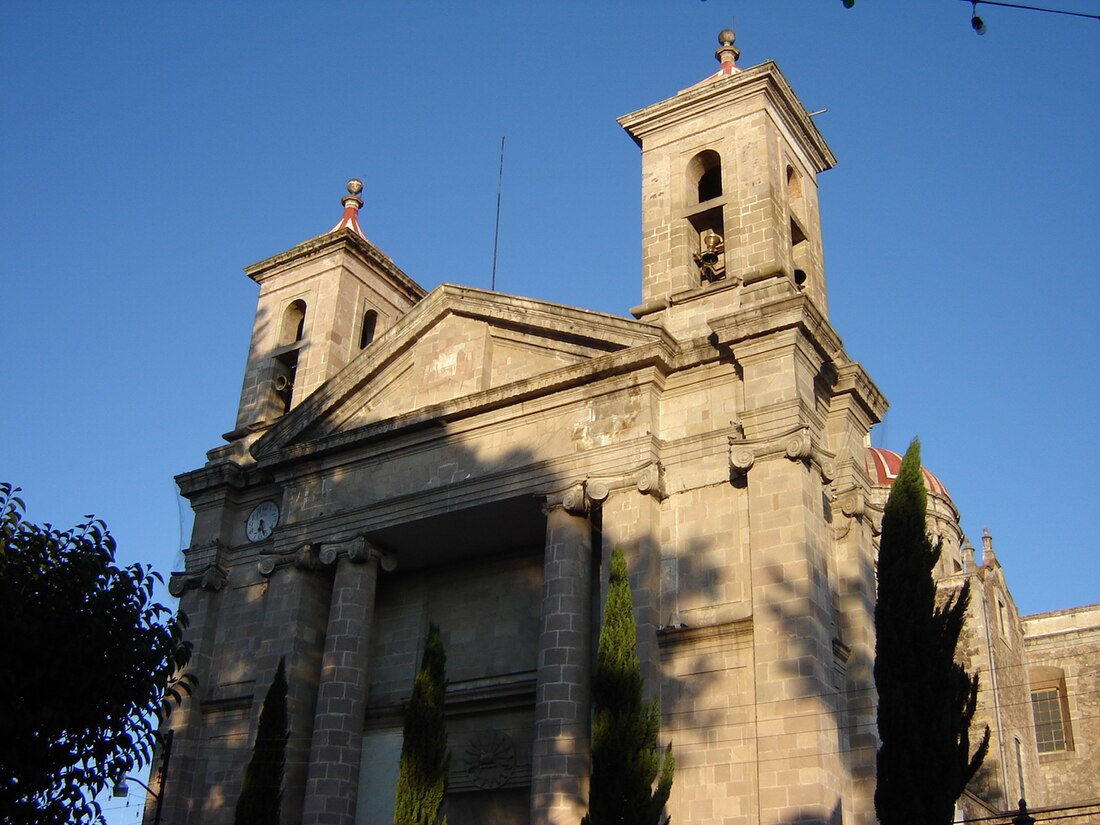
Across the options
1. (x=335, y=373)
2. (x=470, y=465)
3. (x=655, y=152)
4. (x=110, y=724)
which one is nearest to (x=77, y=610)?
(x=110, y=724)

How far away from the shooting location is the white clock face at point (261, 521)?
2502 centimetres

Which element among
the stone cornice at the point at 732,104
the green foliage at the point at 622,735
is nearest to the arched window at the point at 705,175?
the stone cornice at the point at 732,104

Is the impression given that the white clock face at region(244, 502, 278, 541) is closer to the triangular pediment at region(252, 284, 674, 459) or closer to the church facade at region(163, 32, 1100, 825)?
the church facade at region(163, 32, 1100, 825)

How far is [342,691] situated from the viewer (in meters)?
21.6

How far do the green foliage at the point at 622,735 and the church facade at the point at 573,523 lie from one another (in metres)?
1.36

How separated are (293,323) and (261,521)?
5.68 metres

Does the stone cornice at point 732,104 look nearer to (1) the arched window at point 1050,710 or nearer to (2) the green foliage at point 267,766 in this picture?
(2) the green foliage at point 267,766

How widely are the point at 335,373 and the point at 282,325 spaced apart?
305cm

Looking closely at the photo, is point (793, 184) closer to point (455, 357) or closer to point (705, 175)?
point (705, 175)

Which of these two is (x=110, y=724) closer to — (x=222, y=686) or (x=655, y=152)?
(x=222, y=686)

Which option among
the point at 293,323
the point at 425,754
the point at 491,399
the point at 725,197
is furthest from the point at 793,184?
the point at 425,754

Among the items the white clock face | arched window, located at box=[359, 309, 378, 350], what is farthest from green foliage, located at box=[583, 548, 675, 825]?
arched window, located at box=[359, 309, 378, 350]

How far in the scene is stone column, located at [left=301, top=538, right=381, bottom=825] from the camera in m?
20.8

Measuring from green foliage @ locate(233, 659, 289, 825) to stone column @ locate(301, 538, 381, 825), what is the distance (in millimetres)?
636
